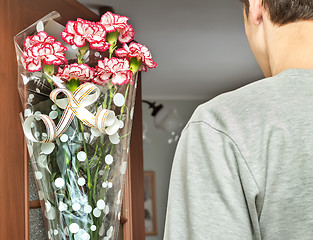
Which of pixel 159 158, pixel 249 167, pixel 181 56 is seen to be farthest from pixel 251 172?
pixel 159 158

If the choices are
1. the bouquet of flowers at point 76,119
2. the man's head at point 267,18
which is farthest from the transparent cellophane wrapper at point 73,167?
the man's head at point 267,18

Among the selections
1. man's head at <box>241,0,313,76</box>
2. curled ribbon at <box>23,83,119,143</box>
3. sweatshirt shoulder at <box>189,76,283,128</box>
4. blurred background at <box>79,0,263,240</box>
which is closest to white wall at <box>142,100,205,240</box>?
blurred background at <box>79,0,263,240</box>

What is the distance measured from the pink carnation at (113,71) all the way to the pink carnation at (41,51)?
127 mm

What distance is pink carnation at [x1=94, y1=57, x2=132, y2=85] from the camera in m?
1.46

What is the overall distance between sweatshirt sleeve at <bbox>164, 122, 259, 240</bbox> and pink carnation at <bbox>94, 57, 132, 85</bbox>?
950 mm

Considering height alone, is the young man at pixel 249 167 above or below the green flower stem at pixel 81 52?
below

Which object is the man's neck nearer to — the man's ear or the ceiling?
the man's ear

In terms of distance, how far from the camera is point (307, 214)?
504mm

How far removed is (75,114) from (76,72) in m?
0.13

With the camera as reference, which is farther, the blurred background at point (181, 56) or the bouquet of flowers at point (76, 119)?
the blurred background at point (181, 56)

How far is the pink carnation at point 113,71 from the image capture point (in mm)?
1457

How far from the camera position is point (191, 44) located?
4203 mm

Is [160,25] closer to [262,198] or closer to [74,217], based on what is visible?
[74,217]

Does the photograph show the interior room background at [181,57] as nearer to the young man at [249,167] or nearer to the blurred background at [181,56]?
the blurred background at [181,56]
